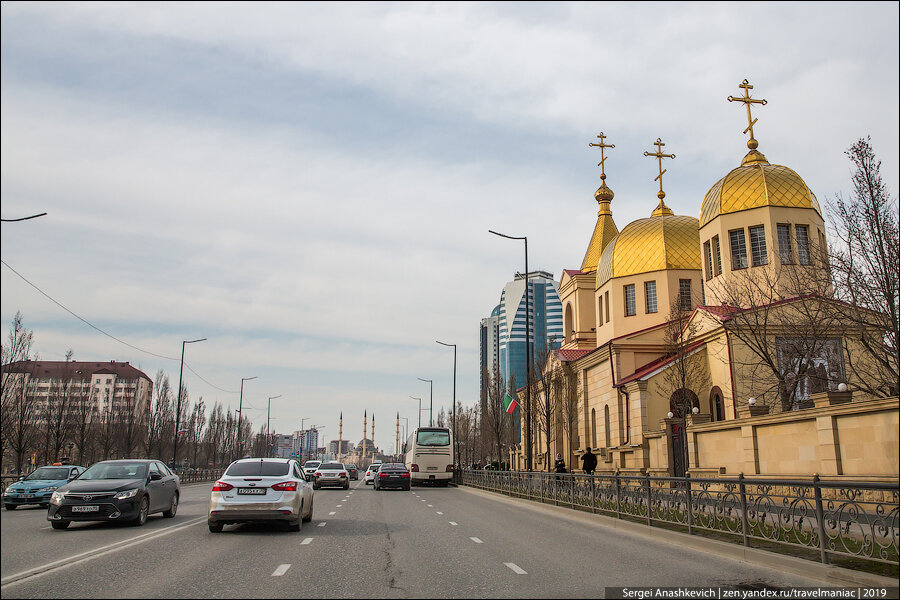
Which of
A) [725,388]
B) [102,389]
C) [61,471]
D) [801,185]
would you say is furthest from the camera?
[102,389]

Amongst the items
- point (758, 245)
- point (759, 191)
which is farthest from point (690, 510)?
point (759, 191)

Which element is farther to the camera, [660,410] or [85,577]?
[660,410]

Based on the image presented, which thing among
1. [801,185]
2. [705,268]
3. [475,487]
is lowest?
[475,487]

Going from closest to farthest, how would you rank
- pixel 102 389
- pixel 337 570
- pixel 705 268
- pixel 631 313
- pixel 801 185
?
pixel 337 570, pixel 801 185, pixel 705 268, pixel 631 313, pixel 102 389

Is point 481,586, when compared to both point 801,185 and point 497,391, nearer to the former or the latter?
point 801,185


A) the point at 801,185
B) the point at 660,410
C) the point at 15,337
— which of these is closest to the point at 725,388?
the point at 660,410

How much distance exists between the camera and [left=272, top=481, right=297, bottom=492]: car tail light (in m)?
13.4

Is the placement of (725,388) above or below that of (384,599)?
above

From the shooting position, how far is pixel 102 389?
119 metres

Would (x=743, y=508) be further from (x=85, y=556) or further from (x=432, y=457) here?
(x=432, y=457)

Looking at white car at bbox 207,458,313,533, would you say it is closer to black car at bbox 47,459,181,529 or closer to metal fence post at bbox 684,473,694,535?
black car at bbox 47,459,181,529

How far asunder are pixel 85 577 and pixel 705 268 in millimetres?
30140

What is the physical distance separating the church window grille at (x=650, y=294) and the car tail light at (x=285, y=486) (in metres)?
27.2

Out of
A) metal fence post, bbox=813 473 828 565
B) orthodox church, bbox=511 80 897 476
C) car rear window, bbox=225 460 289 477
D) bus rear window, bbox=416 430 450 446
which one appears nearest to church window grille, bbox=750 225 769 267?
orthodox church, bbox=511 80 897 476
